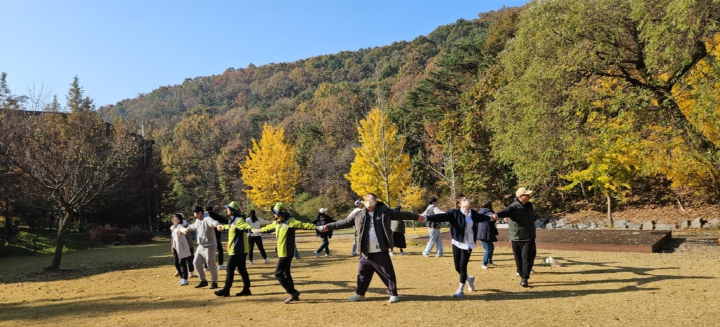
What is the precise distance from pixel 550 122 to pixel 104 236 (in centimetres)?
2726

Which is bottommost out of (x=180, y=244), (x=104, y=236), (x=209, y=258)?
(x=104, y=236)

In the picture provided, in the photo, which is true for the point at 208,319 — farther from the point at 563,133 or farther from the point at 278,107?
the point at 278,107

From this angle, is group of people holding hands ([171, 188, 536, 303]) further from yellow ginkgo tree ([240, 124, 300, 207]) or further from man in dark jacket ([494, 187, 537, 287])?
yellow ginkgo tree ([240, 124, 300, 207])

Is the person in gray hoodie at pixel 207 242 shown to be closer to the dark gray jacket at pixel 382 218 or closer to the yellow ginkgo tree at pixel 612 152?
the dark gray jacket at pixel 382 218

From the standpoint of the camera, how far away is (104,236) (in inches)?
1138

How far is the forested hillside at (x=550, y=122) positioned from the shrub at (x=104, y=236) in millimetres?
9537

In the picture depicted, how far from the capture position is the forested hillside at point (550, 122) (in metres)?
13.8

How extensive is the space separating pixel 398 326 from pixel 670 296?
15.3 feet

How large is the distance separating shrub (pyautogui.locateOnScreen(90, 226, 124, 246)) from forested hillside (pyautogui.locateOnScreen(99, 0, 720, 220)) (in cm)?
954

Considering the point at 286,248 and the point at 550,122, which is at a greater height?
the point at 550,122

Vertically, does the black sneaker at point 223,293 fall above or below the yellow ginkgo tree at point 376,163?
below

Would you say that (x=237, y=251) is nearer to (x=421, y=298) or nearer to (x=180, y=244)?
(x=180, y=244)

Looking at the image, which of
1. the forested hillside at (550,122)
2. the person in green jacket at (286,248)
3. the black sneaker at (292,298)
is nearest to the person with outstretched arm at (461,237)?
the person in green jacket at (286,248)

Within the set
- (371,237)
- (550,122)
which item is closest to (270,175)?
(550,122)
